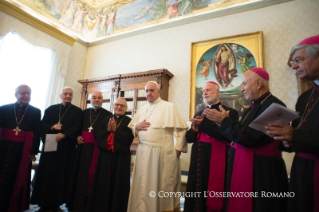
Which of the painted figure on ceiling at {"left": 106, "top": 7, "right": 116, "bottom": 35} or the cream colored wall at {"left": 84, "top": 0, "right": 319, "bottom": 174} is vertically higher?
the painted figure on ceiling at {"left": 106, "top": 7, "right": 116, "bottom": 35}

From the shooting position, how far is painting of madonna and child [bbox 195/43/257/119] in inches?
194

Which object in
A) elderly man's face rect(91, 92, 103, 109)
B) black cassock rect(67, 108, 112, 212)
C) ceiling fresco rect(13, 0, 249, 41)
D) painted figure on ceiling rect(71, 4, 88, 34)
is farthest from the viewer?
painted figure on ceiling rect(71, 4, 88, 34)

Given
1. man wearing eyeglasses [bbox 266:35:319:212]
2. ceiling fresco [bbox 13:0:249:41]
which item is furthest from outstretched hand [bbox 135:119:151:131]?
ceiling fresco [bbox 13:0:249:41]

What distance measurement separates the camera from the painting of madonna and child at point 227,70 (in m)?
4.93

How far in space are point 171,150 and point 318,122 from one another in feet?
5.92

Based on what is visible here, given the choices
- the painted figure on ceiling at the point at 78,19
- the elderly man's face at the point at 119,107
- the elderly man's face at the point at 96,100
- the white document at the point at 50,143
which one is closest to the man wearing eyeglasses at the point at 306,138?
the elderly man's face at the point at 119,107

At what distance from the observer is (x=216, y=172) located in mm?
2268

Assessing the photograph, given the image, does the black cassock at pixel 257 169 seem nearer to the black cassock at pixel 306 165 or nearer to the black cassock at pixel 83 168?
the black cassock at pixel 306 165

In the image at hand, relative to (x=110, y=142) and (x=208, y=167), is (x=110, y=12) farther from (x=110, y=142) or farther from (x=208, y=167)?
(x=208, y=167)

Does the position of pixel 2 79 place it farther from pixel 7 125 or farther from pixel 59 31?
pixel 7 125

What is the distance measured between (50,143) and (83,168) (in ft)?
2.09

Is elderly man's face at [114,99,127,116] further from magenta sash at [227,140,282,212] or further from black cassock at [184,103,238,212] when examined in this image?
magenta sash at [227,140,282,212]

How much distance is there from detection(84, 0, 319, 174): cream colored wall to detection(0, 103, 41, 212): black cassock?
8.55ft

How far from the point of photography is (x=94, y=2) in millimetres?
7809
